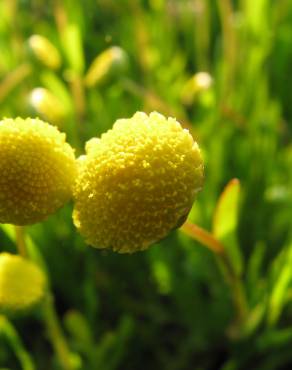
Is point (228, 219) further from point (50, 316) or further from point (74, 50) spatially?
point (74, 50)

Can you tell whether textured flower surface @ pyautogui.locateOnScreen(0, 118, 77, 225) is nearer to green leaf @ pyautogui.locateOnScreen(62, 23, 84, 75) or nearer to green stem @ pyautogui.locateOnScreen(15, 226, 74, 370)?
green stem @ pyautogui.locateOnScreen(15, 226, 74, 370)

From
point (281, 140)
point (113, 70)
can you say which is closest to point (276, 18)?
point (281, 140)

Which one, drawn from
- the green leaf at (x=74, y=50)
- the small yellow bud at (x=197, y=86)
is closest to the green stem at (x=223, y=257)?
the small yellow bud at (x=197, y=86)

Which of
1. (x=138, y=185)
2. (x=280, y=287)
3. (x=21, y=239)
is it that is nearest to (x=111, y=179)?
(x=138, y=185)

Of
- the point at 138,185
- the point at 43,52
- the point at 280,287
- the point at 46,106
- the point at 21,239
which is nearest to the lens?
the point at 138,185

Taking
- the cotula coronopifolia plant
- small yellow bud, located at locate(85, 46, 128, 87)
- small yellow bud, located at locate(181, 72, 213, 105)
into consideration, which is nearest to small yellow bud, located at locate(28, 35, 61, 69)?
→ small yellow bud, located at locate(85, 46, 128, 87)

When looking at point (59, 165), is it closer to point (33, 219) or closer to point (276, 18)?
point (33, 219)

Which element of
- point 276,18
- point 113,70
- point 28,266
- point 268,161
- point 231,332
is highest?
point 276,18
